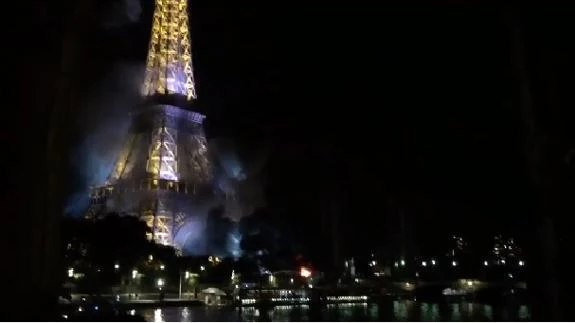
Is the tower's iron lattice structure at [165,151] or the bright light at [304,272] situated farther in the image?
the bright light at [304,272]

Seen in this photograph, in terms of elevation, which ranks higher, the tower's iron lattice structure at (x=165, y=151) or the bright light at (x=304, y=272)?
the tower's iron lattice structure at (x=165, y=151)

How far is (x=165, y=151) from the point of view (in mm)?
57438

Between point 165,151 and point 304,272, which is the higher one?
point 165,151

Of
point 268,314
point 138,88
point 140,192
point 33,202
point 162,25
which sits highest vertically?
point 162,25

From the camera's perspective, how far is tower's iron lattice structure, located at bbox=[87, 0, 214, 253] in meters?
54.1

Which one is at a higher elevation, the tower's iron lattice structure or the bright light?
the tower's iron lattice structure

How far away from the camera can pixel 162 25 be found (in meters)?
59.4

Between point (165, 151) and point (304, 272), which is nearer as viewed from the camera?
point (304, 272)

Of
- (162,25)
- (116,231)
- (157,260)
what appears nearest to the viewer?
(116,231)

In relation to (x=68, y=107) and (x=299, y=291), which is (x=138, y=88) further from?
(x=68, y=107)

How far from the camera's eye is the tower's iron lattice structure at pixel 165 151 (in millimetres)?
54062

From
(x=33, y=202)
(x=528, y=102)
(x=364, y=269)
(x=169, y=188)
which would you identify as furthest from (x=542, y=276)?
(x=364, y=269)

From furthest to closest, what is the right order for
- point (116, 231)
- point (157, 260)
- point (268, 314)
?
1. point (157, 260)
2. point (116, 231)
3. point (268, 314)

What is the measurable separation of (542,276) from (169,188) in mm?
48932
